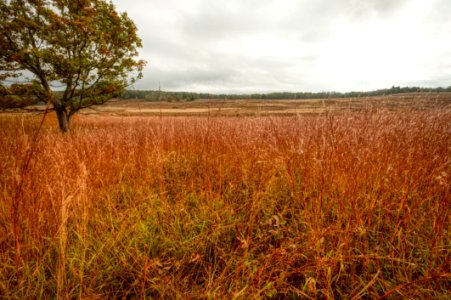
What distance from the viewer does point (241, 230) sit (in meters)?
1.93

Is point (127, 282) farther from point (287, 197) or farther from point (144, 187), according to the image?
point (287, 197)

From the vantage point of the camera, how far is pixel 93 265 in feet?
5.32

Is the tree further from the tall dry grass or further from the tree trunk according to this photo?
the tall dry grass

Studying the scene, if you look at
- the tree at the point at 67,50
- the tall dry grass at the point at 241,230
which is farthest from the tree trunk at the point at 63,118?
the tall dry grass at the point at 241,230

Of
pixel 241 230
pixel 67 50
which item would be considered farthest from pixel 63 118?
pixel 241 230

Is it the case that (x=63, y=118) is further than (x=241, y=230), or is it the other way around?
(x=63, y=118)

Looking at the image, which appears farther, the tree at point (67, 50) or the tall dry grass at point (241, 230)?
the tree at point (67, 50)

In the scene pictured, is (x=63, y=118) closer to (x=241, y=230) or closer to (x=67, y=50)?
(x=67, y=50)

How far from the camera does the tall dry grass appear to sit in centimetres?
135

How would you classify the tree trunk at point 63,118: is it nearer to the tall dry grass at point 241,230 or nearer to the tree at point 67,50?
the tree at point 67,50

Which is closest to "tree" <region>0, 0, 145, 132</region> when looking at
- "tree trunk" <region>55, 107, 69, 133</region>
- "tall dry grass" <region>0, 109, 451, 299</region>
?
"tree trunk" <region>55, 107, 69, 133</region>

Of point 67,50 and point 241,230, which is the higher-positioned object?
point 67,50

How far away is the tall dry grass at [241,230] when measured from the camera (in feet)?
4.44

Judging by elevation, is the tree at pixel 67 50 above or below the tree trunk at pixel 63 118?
above
